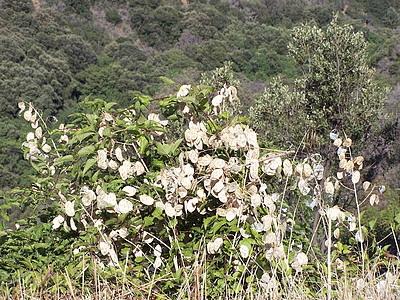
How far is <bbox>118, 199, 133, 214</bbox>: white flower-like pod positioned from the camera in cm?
209

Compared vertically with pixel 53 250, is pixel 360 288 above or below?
above

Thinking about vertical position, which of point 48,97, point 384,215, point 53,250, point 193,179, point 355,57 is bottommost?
point 48,97

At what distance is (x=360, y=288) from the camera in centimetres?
200

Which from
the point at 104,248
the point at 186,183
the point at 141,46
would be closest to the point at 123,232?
the point at 104,248

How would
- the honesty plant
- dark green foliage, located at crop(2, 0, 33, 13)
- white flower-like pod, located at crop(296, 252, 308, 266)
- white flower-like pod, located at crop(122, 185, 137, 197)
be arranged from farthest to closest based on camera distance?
dark green foliage, located at crop(2, 0, 33, 13) → white flower-like pod, located at crop(122, 185, 137, 197) → the honesty plant → white flower-like pod, located at crop(296, 252, 308, 266)

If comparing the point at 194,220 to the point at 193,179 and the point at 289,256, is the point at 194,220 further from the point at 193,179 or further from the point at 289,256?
the point at 289,256

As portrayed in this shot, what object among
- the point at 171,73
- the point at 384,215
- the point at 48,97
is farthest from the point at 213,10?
the point at 384,215

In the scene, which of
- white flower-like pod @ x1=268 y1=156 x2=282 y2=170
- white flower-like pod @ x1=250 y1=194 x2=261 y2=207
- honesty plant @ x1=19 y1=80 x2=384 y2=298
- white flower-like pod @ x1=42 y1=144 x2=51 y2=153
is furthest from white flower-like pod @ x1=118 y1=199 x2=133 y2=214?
white flower-like pod @ x1=42 y1=144 x2=51 y2=153

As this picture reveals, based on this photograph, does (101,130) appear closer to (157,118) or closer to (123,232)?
(157,118)

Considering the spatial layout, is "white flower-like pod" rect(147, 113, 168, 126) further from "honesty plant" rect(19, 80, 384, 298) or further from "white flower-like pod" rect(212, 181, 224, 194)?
"white flower-like pod" rect(212, 181, 224, 194)

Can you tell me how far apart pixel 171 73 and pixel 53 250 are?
43258 millimetres

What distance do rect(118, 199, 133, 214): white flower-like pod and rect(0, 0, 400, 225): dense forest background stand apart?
40.7ft

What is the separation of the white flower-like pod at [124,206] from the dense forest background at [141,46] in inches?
488

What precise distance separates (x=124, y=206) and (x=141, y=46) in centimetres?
6054
